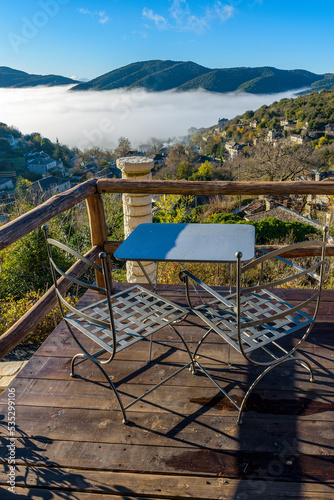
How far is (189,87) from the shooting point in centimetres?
4069

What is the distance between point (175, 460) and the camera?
1446 mm

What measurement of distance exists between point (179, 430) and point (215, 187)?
162cm

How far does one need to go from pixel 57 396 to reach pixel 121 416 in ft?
1.20

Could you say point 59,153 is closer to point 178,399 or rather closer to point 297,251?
point 297,251

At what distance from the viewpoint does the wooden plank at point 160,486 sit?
1300mm

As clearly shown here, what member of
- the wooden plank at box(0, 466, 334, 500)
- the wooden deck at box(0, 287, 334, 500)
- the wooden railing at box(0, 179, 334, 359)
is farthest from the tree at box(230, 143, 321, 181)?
the wooden plank at box(0, 466, 334, 500)

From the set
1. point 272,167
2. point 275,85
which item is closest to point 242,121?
point 275,85

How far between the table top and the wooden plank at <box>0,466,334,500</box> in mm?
881

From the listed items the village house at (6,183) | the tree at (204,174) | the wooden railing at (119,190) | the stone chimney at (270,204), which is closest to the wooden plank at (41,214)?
the wooden railing at (119,190)

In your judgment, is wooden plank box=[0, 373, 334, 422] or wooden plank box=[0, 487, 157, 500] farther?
wooden plank box=[0, 373, 334, 422]

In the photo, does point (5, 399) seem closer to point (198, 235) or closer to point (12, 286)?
point (198, 235)

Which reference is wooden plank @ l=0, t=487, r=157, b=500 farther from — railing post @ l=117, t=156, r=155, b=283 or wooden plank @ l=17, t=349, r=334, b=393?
railing post @ l=117, t=156, r=155, b=283

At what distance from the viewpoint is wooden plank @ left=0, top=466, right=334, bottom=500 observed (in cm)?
130

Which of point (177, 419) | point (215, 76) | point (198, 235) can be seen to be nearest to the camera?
point (177, 419)
